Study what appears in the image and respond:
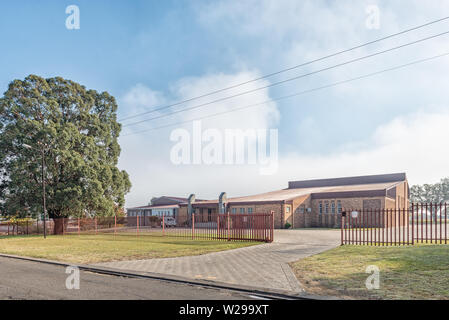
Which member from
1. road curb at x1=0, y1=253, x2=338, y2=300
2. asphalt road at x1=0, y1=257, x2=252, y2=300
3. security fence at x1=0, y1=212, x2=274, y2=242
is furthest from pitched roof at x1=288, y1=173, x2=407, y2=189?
asphalt road at x1=0, y1=257, x2=252, y2=300

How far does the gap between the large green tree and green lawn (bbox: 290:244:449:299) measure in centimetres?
2412

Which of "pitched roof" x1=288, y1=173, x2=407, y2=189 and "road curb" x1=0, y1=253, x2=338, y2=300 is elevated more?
"pitched roof" x1=288, y1=173, x2=407, y2=189

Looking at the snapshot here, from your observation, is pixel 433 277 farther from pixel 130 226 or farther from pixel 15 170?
pixel 15 170

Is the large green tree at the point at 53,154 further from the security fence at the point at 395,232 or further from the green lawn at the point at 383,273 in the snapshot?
the green lawn at the point at 383,273

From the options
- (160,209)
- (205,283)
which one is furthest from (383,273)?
(160,209)

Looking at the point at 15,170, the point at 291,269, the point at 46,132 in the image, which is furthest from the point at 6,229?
the point at 291,269

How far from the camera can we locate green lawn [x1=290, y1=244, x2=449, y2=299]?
7.80 meters

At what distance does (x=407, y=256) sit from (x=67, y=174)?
2795 cm

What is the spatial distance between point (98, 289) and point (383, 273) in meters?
7.18

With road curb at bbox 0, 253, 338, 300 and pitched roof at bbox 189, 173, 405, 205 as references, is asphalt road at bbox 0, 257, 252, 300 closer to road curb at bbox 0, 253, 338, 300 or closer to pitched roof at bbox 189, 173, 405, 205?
road curb at bbox 0, 253, 338, 300

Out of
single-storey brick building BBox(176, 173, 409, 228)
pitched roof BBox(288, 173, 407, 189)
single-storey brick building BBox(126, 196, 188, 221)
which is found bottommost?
single-storey brick building BBox(126, 196, 188, 221)

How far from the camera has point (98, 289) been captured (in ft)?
26.7

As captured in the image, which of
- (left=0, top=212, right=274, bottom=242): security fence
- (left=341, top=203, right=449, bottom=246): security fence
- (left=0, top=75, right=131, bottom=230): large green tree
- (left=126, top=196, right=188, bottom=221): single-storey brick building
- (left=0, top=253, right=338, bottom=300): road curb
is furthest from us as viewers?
(left=126, top=196, right=188, bottom=221): single-storey brick building

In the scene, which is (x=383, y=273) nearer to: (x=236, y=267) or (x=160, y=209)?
(x=236, y=267)
